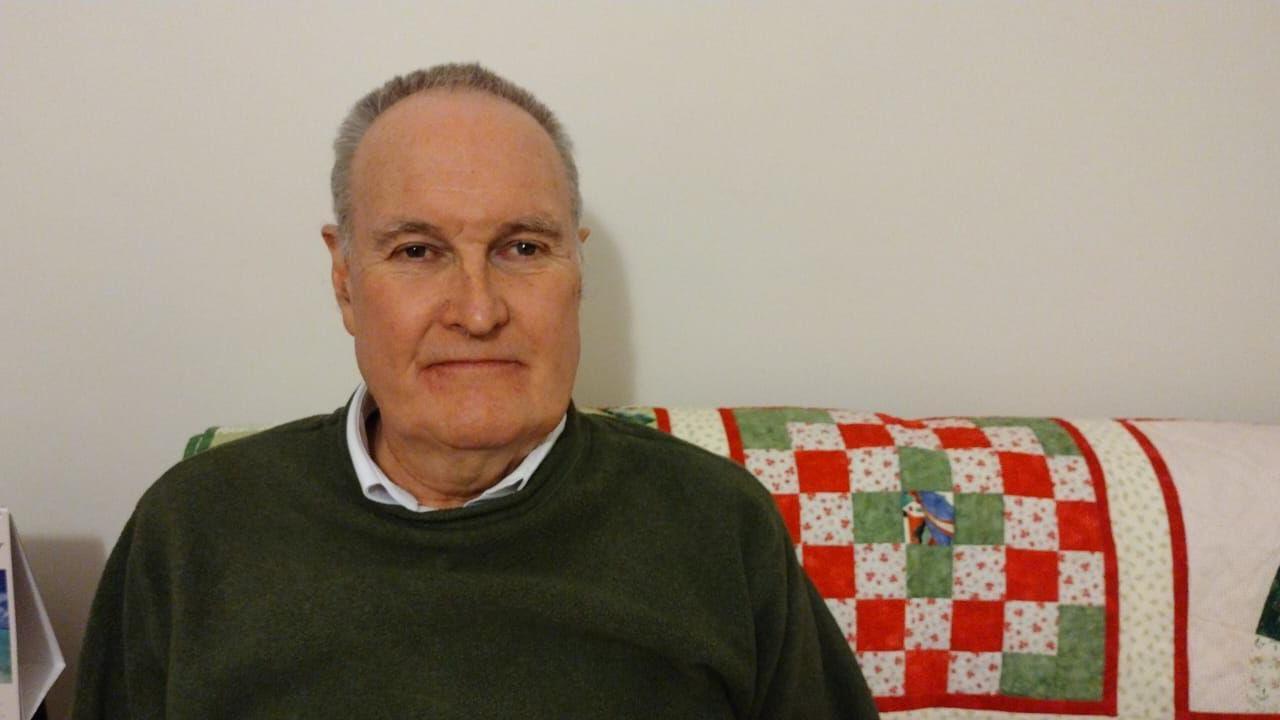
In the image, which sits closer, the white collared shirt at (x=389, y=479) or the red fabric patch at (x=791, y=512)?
the white collared shirt at (x=389, y=479)

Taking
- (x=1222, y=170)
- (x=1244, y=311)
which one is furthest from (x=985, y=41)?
(x=1244, y=311)

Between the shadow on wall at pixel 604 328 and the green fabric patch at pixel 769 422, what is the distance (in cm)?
Answer: 28

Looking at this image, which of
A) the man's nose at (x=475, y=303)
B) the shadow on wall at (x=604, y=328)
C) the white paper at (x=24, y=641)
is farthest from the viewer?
the shadow on wall at (x=604, y=328)

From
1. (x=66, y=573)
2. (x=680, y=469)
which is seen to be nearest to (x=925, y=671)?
(x=680, y=469)

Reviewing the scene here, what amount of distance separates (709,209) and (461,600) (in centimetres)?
85

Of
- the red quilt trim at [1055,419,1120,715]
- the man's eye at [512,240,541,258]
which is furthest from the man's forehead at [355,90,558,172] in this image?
the red quilt trim at [1055,419,1120,715]

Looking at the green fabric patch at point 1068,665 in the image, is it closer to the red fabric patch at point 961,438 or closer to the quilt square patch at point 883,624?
the quilt square patch at point 883,624

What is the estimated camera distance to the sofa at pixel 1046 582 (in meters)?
1.37

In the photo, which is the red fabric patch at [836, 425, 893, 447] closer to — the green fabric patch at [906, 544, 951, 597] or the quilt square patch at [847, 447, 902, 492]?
the quilt square patch at [847, 447, 902, 492]

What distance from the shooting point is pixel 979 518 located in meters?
1.40

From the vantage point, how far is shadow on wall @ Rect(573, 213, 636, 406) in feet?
5.41

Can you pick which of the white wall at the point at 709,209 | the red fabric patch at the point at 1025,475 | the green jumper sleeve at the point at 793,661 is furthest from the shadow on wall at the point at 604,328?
the red fabric patch at the point at 1025,475

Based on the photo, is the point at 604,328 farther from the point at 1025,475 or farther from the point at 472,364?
the point at 1025,475

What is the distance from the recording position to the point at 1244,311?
1727mm
